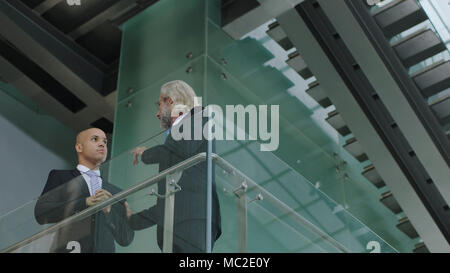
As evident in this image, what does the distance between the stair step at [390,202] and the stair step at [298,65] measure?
1.91 meters

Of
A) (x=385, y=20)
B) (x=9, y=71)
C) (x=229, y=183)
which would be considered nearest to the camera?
(x=229, y=183)

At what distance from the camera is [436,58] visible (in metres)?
10.5

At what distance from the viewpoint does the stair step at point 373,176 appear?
11.2 metres

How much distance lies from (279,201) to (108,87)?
6.18 m

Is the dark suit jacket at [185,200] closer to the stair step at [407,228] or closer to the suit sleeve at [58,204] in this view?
the suit sleeve at [58,204]

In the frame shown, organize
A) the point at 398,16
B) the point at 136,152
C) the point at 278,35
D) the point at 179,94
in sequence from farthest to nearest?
the point at 278,35, the point at 398,16, the point at 179,94, the point at 136,152

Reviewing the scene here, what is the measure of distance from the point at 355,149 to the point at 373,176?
0.43 m

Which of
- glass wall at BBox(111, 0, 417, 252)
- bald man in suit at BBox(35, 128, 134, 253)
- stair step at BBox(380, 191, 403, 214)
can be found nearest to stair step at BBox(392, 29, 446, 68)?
glass wall at BBox(111, 0, 417, 252)

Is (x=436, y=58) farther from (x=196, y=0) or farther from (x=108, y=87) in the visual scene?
(x=108, y=87)

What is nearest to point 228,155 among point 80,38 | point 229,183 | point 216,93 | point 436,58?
point 229,183

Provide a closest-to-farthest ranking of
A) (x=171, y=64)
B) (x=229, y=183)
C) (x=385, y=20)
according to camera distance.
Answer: (x=229, y=183) → (x=385, y=20) → (x=171, y=64)

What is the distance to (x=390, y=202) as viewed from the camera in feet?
37.2

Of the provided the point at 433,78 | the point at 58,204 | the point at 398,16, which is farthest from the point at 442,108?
the point at 58,204

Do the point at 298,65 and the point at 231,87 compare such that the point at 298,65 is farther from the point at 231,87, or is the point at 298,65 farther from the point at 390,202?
the point at 390,202
